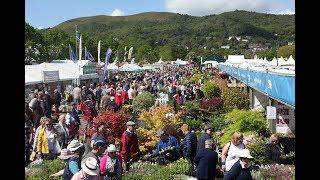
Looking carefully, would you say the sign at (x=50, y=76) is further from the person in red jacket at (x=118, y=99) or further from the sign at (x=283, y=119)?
the sign at (x=283, y=119)

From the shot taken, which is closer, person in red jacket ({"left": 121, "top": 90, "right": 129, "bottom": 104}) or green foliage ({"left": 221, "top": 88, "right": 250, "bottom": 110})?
green foliage ({"left": 221, "top": 88, "right": 250, "bottom": 110})

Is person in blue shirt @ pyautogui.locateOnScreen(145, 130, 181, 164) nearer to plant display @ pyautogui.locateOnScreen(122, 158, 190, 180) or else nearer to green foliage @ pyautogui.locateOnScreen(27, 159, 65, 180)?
plant display @ pyautogui.locateOnScreen(122, 158, 190, 180)

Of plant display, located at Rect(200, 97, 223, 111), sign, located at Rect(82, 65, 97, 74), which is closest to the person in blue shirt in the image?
plant display, located at Rect(200, 97, 223, 111)

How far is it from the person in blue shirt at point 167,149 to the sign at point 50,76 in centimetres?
1329

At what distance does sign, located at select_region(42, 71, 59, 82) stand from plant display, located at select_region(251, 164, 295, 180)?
14.8m

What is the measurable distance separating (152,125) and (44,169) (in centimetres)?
448

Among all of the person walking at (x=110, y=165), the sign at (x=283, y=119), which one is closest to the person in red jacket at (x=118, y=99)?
the sign at (x=283, y=119)

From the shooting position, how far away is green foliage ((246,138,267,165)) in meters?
10.5

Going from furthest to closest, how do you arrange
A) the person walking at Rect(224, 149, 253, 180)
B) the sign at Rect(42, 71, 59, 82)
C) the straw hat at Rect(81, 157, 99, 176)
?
the sign at Rect(42, 71, 59, 82) → the person walking at Rect(224, 149, 253, 180) → the straw hat at Rect(81, 157, 99, 176)

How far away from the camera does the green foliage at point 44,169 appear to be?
9812 millimetres

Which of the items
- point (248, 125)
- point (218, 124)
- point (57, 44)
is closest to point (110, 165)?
point (248, 125)

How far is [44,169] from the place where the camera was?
33.3 feet

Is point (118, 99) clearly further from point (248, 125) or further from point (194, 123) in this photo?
point (248, 125)

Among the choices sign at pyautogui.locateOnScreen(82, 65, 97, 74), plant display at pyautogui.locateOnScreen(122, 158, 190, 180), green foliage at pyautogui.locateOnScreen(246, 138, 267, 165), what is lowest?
plant display at pyautogui.locateOnScreen(122, 158, 190, 180)
